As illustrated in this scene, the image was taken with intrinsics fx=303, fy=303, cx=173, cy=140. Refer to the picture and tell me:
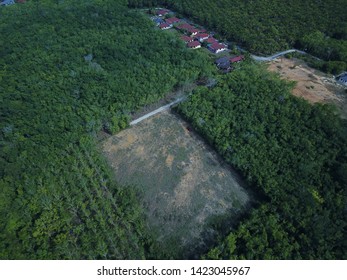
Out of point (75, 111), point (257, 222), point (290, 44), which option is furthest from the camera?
point (290, 44)

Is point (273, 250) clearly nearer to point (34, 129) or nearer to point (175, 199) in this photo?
point (175, 199)

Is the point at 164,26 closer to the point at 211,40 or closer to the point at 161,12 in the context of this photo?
the point at 161,12

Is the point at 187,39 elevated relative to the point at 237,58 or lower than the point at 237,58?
lower

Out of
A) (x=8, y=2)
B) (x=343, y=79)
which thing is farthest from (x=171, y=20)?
(x=8, y=2)

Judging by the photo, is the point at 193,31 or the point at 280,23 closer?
the point at 280,23

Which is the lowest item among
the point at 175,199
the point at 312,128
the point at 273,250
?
the point at 175,199

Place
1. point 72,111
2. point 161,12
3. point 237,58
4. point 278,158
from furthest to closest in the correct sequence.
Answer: point 161,12 → point 237,58 → point 72,111 → point 278,158

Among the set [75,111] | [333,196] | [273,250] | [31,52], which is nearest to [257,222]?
[273,250]

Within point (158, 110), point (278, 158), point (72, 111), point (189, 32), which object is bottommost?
point (158, 110)
